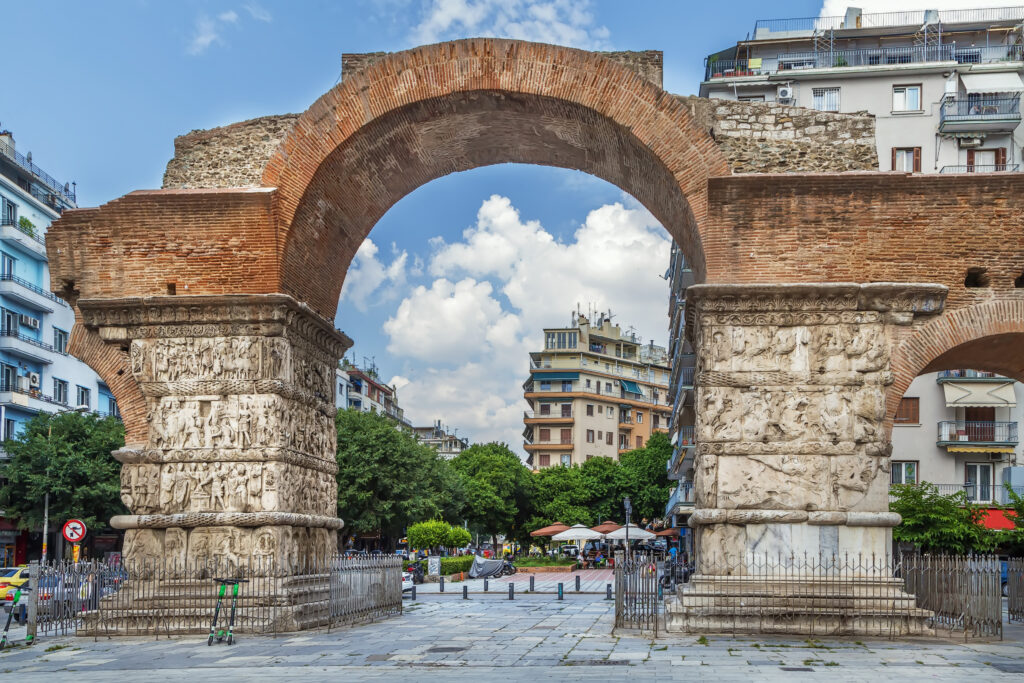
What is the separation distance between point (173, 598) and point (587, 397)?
212 ft

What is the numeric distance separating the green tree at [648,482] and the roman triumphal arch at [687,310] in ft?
151

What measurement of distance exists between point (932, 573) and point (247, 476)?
939 centimetres

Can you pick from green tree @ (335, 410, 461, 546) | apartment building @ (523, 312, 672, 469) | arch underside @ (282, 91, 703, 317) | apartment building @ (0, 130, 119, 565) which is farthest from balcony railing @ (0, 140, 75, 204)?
apartment building @ (523, 312, 672, 469)

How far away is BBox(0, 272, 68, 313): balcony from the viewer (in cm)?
3716

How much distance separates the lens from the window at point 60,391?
40438 millimetres

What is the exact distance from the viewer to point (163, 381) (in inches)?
603

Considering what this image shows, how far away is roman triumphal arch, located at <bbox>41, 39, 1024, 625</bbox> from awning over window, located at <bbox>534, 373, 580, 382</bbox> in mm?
62150

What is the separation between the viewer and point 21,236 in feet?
125

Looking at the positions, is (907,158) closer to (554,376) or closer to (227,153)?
(227,153)

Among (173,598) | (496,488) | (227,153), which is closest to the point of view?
(173,598)

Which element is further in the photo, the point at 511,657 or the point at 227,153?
the point at 227,153

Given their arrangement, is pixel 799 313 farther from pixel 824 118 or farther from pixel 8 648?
pixel 8 648

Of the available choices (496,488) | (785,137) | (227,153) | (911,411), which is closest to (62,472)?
(227,153)

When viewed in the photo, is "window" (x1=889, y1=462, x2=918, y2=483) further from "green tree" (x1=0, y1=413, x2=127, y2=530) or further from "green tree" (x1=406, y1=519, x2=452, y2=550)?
"green tree" (x1=0, y1=413, x2=127, y2=530)
